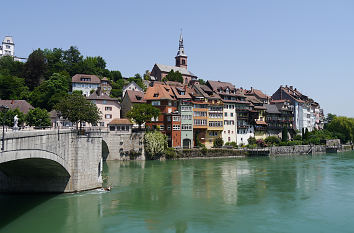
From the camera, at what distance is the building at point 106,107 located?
253 feet

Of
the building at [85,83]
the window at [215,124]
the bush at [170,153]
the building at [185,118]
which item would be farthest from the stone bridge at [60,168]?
the building at [85,83]

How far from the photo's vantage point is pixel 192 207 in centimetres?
3056

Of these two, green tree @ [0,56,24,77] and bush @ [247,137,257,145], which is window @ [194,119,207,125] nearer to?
bush @ [247,137,257,145]

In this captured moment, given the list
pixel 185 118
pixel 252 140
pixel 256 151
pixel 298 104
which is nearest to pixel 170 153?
pixel 185 118

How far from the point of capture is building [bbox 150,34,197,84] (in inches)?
5276

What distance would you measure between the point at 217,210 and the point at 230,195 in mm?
6474

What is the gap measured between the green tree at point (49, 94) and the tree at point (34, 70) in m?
10.4

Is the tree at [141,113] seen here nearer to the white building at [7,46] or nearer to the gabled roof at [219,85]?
the gabled roof at [219,85]

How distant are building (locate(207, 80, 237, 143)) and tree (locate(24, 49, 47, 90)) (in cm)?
4847

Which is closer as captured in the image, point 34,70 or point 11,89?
point 11,89

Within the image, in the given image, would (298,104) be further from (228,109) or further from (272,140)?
(228,109)

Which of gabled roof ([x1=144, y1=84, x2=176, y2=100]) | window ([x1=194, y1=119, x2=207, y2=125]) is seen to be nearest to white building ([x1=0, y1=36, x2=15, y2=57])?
gabled roof ([x1=144, y1=84, x2=176, y2=100])

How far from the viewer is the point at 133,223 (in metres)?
25.7

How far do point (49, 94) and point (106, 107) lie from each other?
1493 cm
